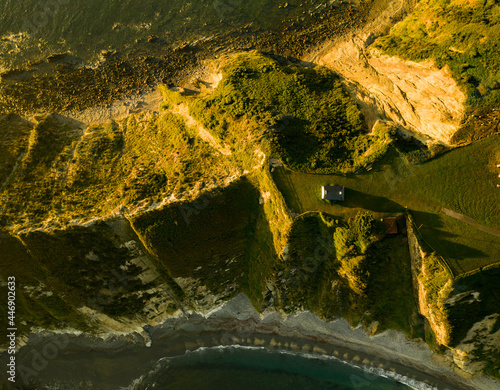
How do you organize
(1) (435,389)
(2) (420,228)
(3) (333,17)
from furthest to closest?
(3) (333,17) < (1) (435,389) < (2) (420,228)

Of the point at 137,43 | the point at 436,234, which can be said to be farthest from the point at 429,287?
the point at 137,43

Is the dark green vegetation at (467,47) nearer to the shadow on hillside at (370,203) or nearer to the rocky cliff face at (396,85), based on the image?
the rocky cliff face at (396,85)

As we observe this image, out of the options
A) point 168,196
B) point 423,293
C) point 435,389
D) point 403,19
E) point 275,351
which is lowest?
point 435,389

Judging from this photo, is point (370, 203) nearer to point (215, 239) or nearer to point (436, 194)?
point (436, 194)

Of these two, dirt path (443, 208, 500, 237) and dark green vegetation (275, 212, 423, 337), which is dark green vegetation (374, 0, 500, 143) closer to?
dirt path (443, 208, 500, 237)

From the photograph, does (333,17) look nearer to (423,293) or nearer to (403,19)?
(403,19)

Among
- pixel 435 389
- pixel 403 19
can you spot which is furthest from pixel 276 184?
pixel 435 389

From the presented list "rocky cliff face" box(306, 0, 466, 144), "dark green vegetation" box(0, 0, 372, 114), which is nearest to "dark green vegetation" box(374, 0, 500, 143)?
"rocky cliff face" box(306, 0, 466, 144)
